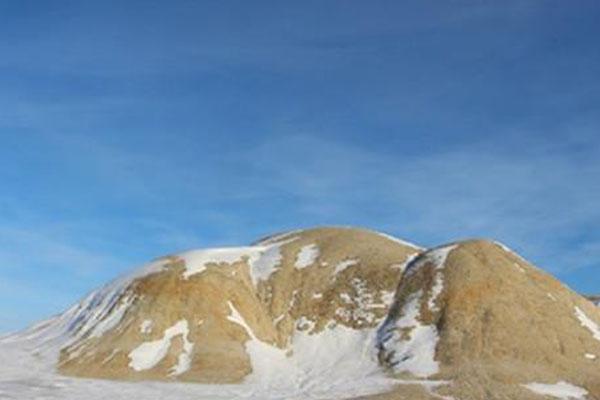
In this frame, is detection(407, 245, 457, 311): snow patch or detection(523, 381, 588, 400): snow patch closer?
detection(523, 381, 588, 400): snow patch

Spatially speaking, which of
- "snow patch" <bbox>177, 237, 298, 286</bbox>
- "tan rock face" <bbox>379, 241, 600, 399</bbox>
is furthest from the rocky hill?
"snow patch" <bbox>177, 237, 298, 286</bbox>

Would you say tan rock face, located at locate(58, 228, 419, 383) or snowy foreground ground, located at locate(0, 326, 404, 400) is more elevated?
tan rock face, located at locate(58, 228, 419, 383)

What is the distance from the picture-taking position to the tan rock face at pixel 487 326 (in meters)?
83.3

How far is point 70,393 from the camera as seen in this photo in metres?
→ 74.6

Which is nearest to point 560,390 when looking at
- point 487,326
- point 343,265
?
point 487,326

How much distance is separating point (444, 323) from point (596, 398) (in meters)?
19.3

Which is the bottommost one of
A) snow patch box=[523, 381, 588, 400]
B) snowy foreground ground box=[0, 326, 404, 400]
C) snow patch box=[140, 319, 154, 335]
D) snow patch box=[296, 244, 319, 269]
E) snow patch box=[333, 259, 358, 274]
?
snow patch box=[523, 381, 588, 400]

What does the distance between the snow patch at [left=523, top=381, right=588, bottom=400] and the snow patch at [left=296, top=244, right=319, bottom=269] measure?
121 feet

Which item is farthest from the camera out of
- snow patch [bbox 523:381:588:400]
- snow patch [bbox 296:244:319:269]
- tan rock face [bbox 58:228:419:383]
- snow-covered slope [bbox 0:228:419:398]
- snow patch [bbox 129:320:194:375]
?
snow patch [bbox 296:244:319:269]

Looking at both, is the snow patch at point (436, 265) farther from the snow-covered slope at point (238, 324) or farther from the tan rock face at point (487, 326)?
the snow-covered slope at point (238, 324)

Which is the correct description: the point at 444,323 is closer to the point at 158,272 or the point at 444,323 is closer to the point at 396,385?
the point at 396,385

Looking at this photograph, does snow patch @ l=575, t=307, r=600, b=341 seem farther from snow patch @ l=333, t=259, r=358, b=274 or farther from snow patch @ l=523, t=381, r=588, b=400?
snow patch @ l=333, t=259, r=358, b=274

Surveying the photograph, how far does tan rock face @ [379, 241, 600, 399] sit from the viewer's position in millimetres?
83312

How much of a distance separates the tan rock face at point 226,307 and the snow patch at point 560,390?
847 inches
